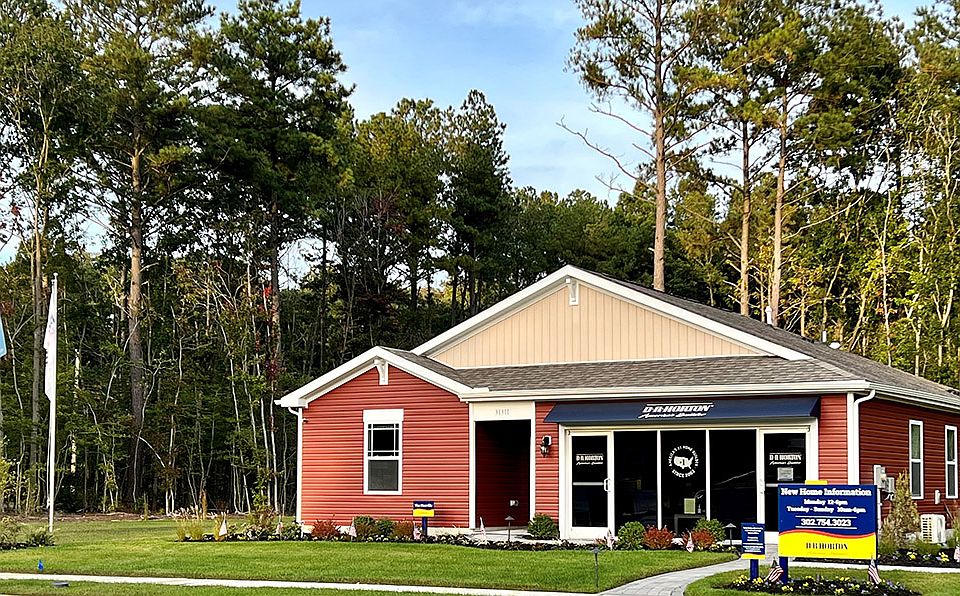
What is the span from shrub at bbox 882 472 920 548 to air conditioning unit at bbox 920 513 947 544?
47 centimetres

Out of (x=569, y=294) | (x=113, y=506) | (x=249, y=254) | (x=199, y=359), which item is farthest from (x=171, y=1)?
(x=569, y=294)

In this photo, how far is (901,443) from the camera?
23.1m

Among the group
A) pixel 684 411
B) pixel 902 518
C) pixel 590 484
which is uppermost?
pixel 684 411

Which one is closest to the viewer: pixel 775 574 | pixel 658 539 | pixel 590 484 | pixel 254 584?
pixel 775 574

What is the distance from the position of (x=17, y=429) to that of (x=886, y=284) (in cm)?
2916

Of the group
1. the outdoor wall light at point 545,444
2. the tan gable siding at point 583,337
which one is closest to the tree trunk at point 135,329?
the tan gable siding at point 583,337

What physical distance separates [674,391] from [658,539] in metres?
2.78

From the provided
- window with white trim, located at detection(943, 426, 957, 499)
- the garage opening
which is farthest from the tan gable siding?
window with white trim, located at detection(943, 426, 957, 499)

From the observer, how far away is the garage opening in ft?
81.5

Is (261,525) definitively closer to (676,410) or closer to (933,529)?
(676,410)

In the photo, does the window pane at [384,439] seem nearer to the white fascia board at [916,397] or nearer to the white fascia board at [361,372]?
the white fascia board at [361,372]

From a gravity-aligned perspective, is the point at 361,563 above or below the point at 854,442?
below

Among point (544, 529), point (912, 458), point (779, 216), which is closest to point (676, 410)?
point (544, 529)

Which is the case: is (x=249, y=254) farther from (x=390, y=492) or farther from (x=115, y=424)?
(x=390, y=492)
